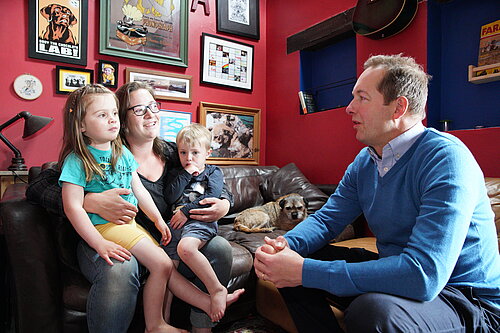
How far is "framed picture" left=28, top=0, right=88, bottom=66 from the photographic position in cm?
285

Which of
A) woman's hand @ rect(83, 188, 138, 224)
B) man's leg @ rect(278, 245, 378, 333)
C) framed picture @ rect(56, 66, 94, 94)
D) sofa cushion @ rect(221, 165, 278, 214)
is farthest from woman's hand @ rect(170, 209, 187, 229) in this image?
framed picture @ rect(56, 66, 94, 94)

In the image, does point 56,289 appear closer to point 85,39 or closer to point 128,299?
point 128,299

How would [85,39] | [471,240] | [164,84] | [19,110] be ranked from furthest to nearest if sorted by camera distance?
[164,84] → [85,39] → [19,110] → [471,240]

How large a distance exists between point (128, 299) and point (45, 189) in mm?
655

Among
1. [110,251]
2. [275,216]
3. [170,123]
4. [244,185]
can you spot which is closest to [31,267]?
[110,251]

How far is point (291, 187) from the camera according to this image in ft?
10.4

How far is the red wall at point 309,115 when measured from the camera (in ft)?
8.91

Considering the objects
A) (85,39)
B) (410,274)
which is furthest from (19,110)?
(410,274)

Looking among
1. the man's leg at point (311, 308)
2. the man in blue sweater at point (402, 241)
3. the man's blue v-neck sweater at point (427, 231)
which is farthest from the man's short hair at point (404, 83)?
the man's leg at point (311, 308)

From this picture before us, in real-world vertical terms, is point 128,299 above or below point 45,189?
below

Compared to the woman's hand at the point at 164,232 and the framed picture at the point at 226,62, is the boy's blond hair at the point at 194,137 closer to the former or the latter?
the woman's hand at the point at 164,232

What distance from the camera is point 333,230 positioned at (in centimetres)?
149

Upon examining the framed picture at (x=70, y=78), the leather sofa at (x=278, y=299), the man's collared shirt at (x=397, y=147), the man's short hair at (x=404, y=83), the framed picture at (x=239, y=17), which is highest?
the framed picture at (x=239, y=17)

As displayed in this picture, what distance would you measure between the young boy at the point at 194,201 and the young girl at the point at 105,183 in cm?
10
